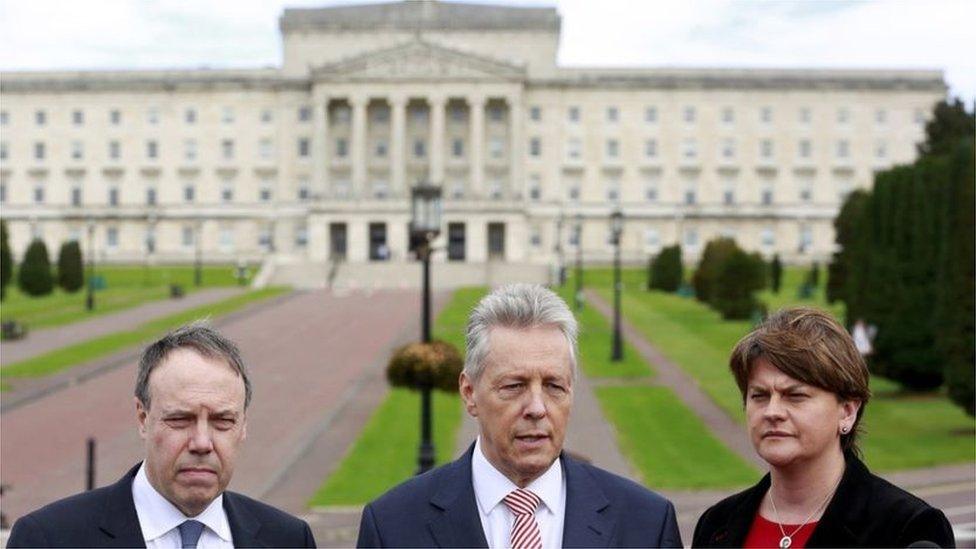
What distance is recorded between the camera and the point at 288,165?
104250 mm

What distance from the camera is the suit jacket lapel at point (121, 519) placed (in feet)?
15.7

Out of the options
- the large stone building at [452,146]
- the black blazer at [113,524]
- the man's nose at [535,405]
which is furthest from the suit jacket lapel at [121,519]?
the large stone building at [452,146]

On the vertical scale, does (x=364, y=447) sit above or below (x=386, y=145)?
below

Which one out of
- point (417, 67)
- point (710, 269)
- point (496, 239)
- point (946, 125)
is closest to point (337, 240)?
point (496, 239)

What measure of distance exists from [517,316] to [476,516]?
0.73 meters

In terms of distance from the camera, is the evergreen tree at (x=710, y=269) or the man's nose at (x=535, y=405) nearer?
the man's nose at (x=535, y=405)

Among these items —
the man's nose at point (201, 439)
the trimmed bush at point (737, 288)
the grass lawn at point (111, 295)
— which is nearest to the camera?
the man's nose at point (201, 439)

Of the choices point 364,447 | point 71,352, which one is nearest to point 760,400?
point 364,447

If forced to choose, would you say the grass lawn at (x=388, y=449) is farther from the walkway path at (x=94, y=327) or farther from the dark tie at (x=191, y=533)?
the dark tie at (x=191, y=533)

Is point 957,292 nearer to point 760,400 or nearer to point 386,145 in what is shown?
point 760,400

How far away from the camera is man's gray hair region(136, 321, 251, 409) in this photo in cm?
478

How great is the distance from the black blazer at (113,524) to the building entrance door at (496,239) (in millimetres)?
92472

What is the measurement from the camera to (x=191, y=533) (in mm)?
4812

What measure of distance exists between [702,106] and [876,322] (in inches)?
2750
